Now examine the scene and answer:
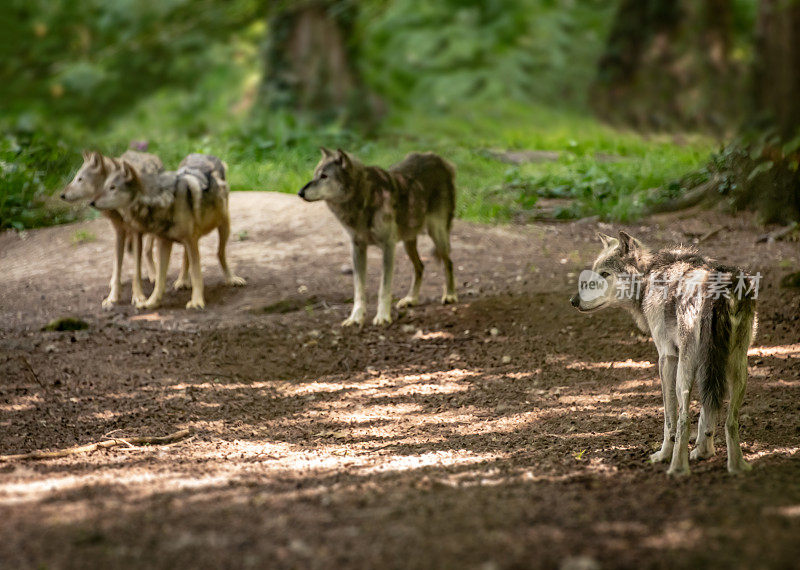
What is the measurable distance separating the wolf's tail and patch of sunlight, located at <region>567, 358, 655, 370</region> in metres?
2.33

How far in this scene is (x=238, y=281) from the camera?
9.45 metres

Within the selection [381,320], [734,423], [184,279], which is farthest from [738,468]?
[184,279]

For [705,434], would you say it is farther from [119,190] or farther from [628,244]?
[119,190]

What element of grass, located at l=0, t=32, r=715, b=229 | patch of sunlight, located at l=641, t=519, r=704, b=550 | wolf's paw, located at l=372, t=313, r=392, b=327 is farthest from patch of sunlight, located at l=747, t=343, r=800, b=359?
grass, located at l=0, t=32, r=715, b=229

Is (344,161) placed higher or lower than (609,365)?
higher

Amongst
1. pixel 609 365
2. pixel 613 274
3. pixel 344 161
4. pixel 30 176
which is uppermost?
pixel 344 161

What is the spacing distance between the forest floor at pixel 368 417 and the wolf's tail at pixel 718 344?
0.45 metres

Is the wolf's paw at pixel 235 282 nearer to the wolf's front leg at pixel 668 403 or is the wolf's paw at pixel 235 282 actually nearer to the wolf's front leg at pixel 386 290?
the wolf's front leg at pixel 386 290

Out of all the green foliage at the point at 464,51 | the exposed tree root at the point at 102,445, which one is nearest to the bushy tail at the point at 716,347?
the exposed tree root at the point at 102,445

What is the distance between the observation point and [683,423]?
4262mm

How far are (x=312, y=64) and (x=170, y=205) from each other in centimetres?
992

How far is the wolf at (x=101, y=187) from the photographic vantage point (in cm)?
875

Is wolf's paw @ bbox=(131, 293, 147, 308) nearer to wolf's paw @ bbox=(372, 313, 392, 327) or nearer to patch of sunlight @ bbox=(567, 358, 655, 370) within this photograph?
wolf's paw @ bbox=(372, 313, 392, 327)

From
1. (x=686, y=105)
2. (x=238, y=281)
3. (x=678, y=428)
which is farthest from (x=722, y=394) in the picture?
(x=686, y=105)
